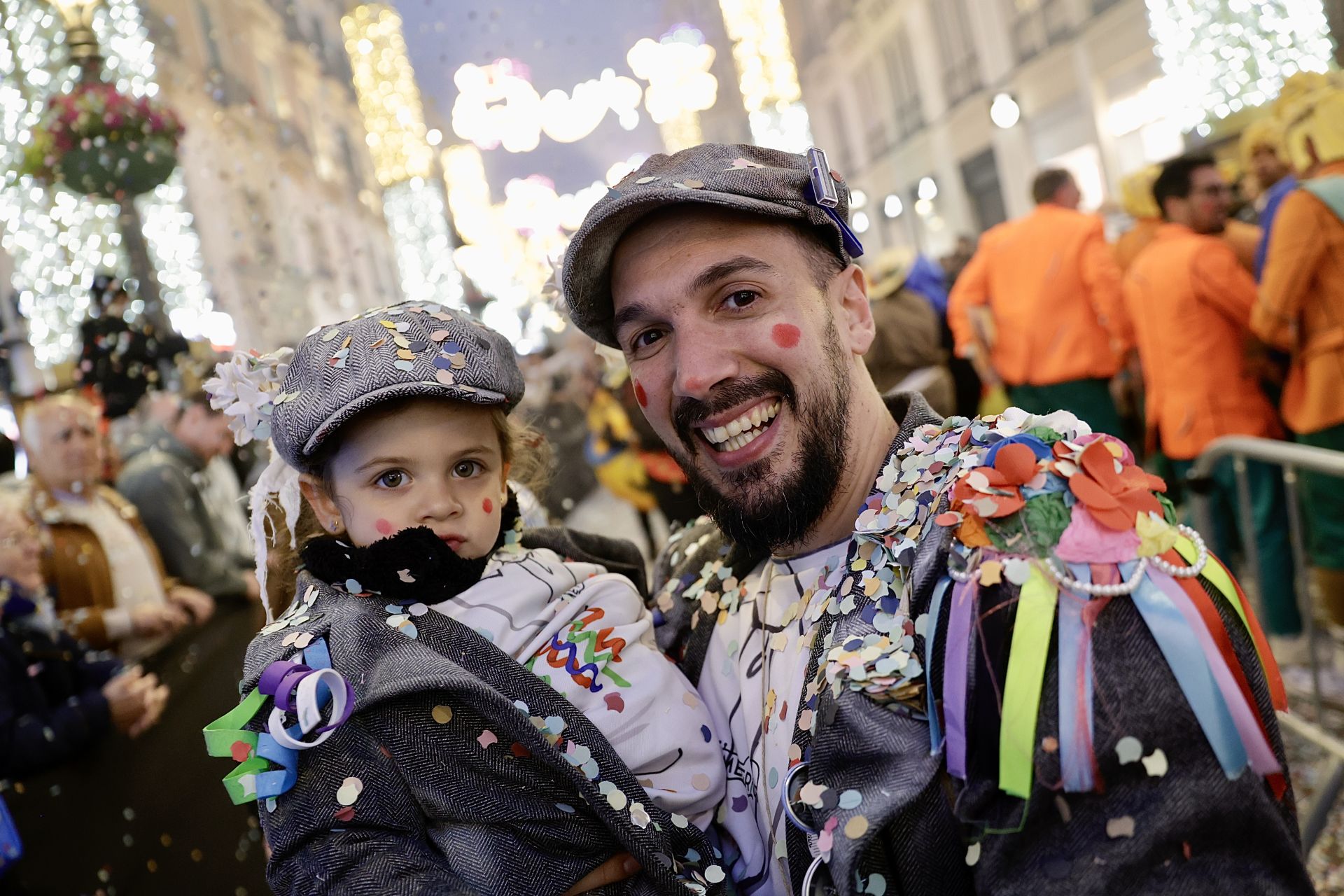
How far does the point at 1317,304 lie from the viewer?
3.70 m

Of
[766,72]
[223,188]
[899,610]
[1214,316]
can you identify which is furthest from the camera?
[766,72]

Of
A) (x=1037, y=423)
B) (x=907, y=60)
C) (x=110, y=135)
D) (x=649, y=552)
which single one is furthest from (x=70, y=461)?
(x=907, y=60)

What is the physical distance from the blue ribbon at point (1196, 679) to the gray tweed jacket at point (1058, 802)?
11 millimetres

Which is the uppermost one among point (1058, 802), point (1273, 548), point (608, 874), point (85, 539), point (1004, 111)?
point (1004, 111)

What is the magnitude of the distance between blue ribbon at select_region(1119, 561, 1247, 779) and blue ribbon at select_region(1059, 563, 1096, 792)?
0.07 meters

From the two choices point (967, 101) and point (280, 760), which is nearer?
point (280, 760)

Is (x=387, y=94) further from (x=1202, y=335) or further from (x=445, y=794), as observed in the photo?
(x=1202, y=335)

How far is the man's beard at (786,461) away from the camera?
1.47m

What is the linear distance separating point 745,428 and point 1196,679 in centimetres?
71

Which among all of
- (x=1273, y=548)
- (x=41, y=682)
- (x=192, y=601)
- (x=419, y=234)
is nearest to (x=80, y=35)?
(x=419, y=234)

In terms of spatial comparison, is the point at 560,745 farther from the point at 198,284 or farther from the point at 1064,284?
the point at 1064,284

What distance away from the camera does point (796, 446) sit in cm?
148

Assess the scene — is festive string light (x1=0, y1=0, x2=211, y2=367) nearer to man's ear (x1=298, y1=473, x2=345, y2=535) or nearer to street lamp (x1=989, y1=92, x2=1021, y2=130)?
man's ear (x1=298, y1=473, x2=345, y2=535)

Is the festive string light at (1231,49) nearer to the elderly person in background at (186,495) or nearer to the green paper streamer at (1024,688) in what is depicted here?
the green paper streamer at (1024,688)
